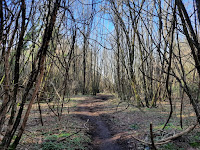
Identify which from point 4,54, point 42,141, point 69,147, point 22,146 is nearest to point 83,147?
point 69,147

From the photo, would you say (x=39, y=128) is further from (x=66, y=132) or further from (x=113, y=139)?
(x=113, y=139)

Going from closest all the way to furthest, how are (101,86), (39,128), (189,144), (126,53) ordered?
1. (189,144)
2. (39,128)
3. (126,53)
4. (101,86)

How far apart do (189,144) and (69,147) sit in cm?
215

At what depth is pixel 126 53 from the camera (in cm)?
840

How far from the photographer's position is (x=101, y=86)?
78.1 feet

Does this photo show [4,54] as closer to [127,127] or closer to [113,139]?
[113,139]

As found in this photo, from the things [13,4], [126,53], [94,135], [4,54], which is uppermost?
[126,53]

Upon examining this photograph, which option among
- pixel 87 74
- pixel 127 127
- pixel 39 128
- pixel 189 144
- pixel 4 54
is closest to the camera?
pixel 4 54

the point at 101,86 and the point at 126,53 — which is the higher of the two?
the point at 126,53

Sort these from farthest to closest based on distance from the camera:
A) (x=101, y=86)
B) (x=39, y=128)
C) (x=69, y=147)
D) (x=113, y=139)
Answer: (x=101, y=86)
(x=39, y=128)
(x=113, y=139)
(x=69, y=147)

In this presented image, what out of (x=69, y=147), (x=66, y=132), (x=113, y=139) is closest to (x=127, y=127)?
(x=113, y=139)

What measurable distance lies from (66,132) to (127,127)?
1727 mm

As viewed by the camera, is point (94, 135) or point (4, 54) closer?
point (4, 54)

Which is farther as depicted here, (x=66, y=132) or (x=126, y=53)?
(x=126, y=53)
